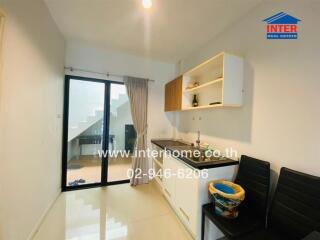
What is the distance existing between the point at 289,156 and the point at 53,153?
10.0ft

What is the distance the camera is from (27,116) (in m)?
1.51

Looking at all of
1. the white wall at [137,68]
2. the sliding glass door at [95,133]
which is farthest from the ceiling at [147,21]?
the sliding glass door at [95,133]

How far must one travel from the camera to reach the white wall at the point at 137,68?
2760 mm

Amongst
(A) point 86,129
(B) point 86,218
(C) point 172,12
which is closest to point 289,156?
(C) point 172,12

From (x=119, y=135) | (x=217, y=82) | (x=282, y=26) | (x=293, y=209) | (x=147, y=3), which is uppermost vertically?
(x=147, y=3)

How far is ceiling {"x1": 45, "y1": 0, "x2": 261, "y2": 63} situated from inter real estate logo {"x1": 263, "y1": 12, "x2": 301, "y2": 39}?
0.99 ft

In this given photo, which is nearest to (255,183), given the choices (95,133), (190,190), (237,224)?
(237,224)

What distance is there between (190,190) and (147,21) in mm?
2329

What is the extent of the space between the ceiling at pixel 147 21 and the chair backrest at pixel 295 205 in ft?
6.15

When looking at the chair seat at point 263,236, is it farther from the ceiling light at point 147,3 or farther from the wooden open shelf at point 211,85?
the ceiling light at point 147,3

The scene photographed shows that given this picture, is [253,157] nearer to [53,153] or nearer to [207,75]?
[207,75]

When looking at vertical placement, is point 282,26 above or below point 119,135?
above

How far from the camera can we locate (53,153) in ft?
7.45

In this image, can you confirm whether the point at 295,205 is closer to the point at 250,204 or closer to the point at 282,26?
the point at 250,204
